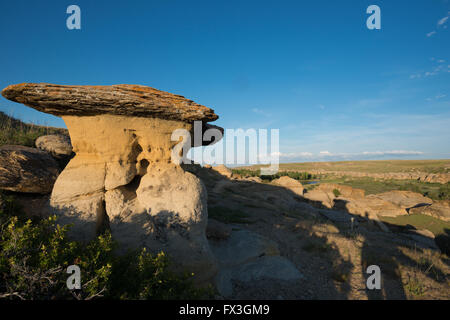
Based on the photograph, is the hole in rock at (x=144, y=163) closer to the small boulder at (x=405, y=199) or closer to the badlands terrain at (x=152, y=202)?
the badlands terrain at (x=152, y=202)

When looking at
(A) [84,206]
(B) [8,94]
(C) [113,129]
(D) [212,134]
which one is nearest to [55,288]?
(A) [84,206]

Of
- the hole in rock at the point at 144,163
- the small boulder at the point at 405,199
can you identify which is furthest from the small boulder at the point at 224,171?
the hole in rock at the point at 144,163

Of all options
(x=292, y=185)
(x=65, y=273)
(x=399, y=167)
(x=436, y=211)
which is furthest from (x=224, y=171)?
(x=399, y=167)

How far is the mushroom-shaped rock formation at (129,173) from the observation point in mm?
4277

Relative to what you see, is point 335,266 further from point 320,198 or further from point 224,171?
point 224,171

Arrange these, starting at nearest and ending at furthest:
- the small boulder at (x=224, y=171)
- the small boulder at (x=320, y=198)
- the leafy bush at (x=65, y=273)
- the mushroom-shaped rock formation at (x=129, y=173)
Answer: the leafy bush at (x=65, y=273), the mushroom-shaped rock formation at (x=129, y=173), the small boulder at (x=320, y=198), the small boulder at (x=224, y=171)

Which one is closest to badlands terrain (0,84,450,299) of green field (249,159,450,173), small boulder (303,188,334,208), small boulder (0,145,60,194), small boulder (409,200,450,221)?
small boulder (0,145,60,194)

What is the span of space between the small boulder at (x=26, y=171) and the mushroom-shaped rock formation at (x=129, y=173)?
3.07 feet

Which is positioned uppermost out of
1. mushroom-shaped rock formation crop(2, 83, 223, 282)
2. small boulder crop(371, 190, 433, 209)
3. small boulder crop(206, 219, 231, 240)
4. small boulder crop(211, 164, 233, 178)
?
mushroom-shaped rock formation crop(2, 83, 223, 282)

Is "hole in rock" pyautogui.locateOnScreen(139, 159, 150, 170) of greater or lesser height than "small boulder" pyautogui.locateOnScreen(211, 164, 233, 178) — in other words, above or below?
above

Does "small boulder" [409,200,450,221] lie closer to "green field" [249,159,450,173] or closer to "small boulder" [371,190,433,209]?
"small boulder" [371,190,433,209]

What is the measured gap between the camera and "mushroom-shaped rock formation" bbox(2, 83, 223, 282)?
4277 millimetres

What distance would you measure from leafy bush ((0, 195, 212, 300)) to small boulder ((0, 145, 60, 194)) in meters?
2.60
